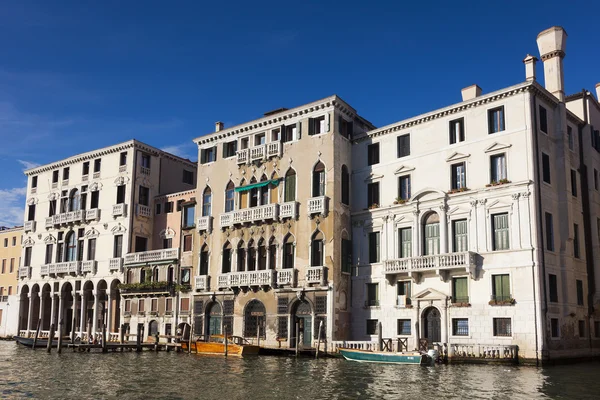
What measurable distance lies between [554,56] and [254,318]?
21710 millimetres

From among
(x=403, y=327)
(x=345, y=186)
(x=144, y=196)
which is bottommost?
(x=403, y=327)

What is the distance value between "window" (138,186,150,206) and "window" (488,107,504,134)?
1028 inches

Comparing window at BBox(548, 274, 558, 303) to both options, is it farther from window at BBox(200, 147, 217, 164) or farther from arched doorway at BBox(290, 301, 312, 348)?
window at BBox(200, 147, 217, 164)

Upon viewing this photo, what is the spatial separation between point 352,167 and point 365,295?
7440 mm

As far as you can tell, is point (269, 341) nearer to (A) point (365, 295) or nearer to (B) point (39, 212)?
(A) point (365, 295)

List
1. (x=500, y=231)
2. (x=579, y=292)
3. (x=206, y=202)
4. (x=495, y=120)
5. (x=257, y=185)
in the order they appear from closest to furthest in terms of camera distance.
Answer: (x=500, y=231)
(x=579, y=292)
(x=495, y=120)
(x=257, y=185)
(x=206, y=202)

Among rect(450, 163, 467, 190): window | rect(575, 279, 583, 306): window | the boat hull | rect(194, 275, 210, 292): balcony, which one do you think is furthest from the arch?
rect(575, 279, 583, 306): window

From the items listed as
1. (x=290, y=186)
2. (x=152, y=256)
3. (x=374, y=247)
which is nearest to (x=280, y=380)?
(x=374, y=247)

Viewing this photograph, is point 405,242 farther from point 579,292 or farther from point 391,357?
point 579,292

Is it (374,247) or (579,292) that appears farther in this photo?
(374,247)

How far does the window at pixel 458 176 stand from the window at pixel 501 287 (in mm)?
4889

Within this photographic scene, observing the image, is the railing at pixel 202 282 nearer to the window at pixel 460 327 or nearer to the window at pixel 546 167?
the window at pixel 460 327

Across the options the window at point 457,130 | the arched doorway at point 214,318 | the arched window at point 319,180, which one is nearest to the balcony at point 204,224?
the arched doorway at point 214,318

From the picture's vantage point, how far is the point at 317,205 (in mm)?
36125
